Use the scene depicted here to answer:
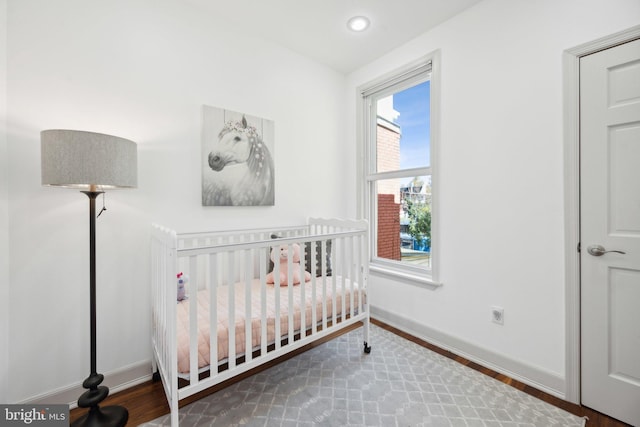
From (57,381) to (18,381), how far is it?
6.2 inches

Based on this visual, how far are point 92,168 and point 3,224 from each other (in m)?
0.63

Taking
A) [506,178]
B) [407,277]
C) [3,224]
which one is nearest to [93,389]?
[3,224]

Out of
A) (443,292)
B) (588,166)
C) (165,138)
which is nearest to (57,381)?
(165,138)

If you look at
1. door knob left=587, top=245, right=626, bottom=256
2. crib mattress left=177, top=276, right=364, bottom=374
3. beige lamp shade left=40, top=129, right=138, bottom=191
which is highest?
beige lamp shade left=40, top=129, right=138, bottom=191

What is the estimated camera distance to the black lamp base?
1.34 metres

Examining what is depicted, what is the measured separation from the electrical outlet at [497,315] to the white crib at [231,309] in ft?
2.87

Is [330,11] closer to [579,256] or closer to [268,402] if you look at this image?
[579,256]

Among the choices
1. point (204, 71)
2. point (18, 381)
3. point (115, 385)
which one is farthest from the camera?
point (204, 71)

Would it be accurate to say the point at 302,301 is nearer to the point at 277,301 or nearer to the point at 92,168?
the point at 277,301

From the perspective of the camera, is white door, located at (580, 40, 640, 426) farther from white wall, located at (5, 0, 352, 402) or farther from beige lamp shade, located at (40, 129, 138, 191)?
beige lamp shade, located at (40, 129, 138, 191)

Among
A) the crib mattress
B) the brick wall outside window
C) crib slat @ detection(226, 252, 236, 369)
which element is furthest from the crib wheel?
crib slat @ detection(226, 252, 236, 369)

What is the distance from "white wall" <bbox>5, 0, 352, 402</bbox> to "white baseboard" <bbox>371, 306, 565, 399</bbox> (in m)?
1.63

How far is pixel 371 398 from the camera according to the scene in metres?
1.58

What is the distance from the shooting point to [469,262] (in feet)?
6.71
